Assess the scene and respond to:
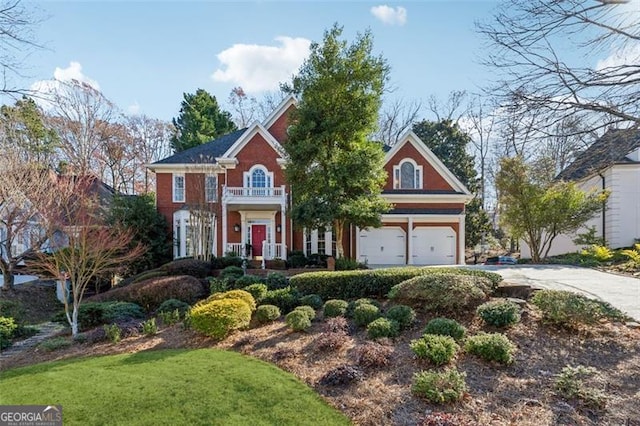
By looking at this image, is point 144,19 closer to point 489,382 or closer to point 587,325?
point 489,382

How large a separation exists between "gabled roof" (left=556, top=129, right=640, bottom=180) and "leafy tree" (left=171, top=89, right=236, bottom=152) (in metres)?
25.7

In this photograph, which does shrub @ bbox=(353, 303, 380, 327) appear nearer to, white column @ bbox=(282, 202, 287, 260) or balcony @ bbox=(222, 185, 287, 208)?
white column @ bbox=(282, 202, 287, 260)

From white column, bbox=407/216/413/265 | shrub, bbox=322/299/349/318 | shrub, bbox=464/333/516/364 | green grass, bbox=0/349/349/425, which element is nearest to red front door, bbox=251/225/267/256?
white column, bbox=407/216/413/265

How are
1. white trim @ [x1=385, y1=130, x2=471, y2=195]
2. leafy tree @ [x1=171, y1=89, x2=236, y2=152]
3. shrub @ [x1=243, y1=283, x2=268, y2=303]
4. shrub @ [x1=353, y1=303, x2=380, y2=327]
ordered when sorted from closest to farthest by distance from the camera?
shrub @ [x1=353, y1=303, x2=380, y2=327] → shrub @ [x1=243, y1=283, x2=268, y2=303] → white trim @ [x1=385, y1=130, x2=471, y2=195] → leafy tree @ [x1=171, y1=89, x2=236, y2=152]

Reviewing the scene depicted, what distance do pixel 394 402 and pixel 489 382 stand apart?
58.5 inches

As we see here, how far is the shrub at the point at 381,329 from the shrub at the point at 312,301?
2.07 meters

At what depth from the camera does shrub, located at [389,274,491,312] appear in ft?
23.6

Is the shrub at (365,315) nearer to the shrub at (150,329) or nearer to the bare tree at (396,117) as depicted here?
the shrub at (150,329)

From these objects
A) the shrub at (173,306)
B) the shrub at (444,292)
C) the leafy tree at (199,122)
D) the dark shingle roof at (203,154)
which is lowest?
the shrub at (173,306)

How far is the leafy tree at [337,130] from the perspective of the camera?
1507 cm

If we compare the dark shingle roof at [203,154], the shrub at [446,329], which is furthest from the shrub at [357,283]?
the dark shingle roof at [203,154]

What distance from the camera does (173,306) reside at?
383 inches

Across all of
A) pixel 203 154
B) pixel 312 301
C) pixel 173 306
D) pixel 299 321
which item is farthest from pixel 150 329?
pixel 203 154

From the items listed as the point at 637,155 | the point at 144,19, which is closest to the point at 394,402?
the point at 144,19
